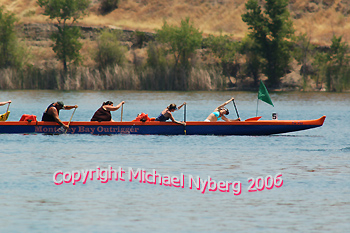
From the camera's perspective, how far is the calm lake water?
38.0 ft

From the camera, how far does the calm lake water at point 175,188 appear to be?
38.0ft

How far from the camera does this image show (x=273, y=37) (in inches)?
3440

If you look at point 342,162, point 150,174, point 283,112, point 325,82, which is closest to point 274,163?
point 342,162

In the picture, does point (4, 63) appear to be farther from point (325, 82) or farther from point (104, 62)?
point (325, 82)

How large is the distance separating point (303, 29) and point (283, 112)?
7521 centimetres

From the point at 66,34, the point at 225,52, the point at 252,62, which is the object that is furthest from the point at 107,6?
the point at 252,62

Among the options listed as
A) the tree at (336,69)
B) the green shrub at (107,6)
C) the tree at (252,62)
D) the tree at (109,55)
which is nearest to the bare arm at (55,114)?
the tree at (336,69)

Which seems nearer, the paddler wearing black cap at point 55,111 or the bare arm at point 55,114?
the paddler wearing black cap at point 55,111

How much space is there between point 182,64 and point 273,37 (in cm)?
1320

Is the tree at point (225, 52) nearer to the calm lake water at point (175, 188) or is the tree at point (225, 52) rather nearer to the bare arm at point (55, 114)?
the calm lake water at point (175, 188)

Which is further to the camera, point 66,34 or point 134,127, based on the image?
point 66,34

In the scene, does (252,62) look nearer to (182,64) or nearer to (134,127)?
(182,64)

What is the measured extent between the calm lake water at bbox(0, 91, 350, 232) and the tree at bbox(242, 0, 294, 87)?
5712 cm

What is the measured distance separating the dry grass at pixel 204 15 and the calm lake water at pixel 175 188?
90109mm
